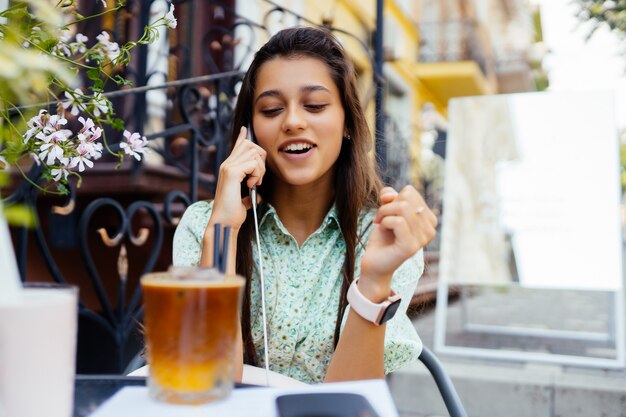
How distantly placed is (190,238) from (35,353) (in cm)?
117

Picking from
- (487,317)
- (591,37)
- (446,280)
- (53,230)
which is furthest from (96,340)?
(487,317)

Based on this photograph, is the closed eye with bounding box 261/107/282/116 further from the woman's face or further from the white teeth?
the white teeth

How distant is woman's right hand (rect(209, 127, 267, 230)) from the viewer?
1567 millimetres

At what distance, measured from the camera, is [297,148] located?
1827 millimetres

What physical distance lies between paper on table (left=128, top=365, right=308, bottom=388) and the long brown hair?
0.41 metres

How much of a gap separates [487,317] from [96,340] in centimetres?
394

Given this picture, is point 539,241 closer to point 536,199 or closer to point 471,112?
point 536,199

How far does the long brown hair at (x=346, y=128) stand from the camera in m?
1.91

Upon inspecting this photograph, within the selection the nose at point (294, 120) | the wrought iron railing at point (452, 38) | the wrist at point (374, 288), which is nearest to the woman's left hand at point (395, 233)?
the wrist at point (374, 288)

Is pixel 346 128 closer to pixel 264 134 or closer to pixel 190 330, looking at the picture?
pixel 264 134

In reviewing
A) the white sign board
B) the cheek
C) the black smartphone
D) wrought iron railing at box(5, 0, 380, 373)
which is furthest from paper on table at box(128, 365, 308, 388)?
the white sign board

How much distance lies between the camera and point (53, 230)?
10.0 feet

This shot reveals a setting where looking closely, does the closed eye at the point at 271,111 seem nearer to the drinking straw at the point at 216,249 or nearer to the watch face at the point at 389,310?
the watch face at the point at 389,310

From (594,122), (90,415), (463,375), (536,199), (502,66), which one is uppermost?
(502,66)
